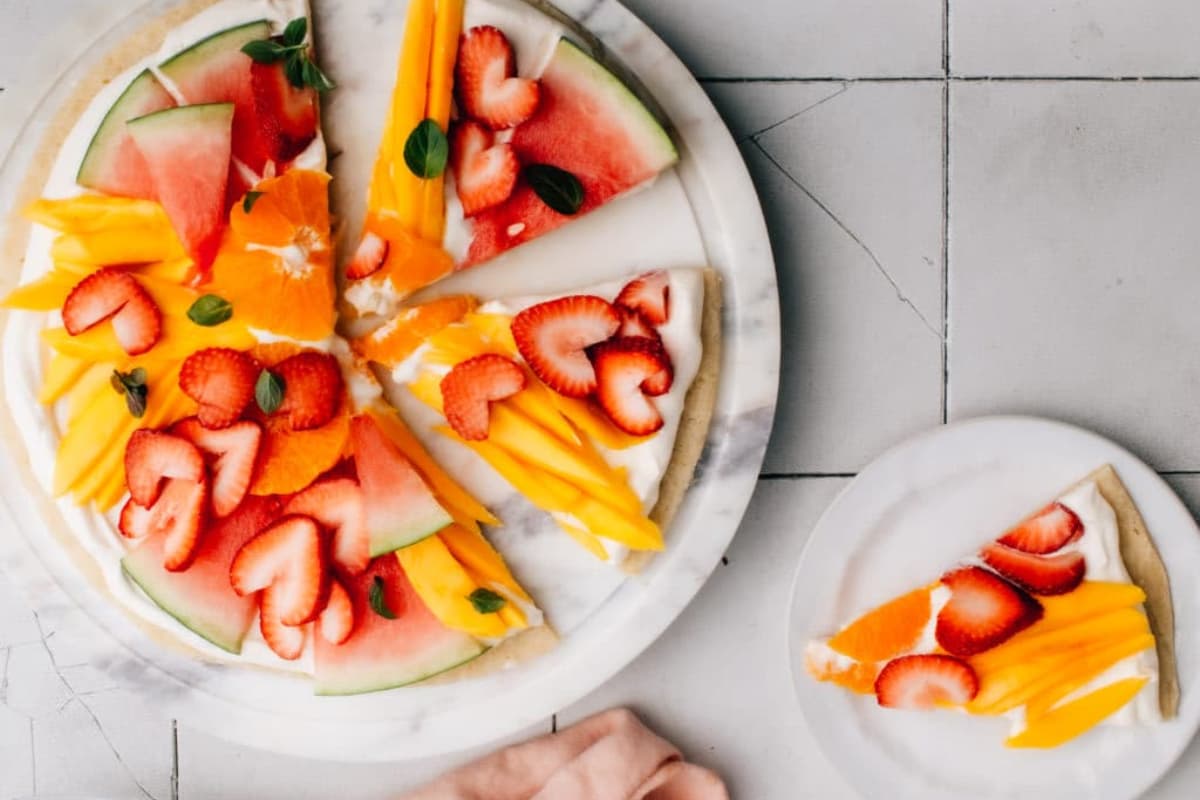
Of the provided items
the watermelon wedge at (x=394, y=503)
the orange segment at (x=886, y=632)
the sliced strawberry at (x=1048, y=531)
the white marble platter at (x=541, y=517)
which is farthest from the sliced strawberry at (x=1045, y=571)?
the watermelon wedge at (x=394, y=503)

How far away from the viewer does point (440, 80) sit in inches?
55.9

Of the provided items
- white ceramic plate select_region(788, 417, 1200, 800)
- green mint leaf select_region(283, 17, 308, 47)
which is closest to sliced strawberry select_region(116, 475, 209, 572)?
green mint leaf select_region(283, 17, 308, 47)

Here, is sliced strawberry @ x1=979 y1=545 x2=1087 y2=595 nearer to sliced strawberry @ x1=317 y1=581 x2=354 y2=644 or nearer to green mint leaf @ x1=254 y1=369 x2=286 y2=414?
sliced strawberry @ x1=317 y1=581 x2=354 y2=644

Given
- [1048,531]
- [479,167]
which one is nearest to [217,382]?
[479,167]

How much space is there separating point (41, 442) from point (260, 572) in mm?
340

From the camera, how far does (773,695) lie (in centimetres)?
171

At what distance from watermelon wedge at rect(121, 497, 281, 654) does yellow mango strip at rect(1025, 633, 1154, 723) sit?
110cm

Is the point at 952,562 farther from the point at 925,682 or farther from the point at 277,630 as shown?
the point at 277,630

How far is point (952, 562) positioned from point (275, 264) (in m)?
1.06

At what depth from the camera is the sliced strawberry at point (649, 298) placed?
144cm

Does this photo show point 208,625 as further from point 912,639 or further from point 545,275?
point 912,639

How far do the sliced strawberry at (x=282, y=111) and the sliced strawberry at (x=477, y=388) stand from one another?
36cm

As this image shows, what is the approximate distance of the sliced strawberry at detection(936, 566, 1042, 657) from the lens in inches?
60.1

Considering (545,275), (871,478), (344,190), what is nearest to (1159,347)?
(871,478)
